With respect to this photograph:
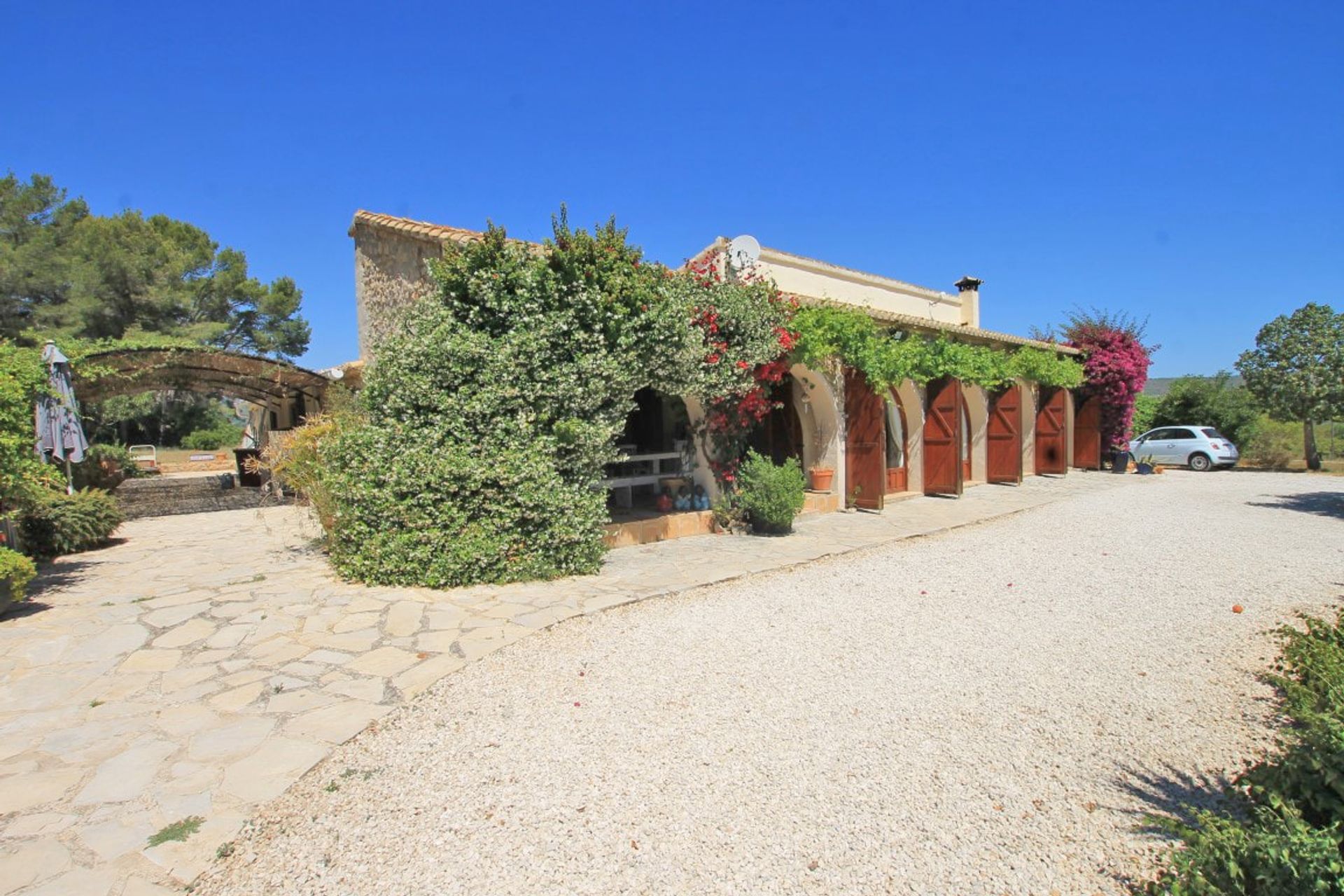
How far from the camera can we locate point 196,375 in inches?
503

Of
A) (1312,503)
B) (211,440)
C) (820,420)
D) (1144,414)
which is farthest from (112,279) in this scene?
(1144,414)

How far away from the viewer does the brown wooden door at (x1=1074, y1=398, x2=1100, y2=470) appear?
60.0 feet

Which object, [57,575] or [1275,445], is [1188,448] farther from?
[57,575]

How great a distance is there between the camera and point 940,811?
2814mm

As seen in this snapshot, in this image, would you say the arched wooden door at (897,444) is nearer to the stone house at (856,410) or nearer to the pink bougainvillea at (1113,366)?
the stone house at (856,410)

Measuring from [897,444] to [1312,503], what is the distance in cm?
714

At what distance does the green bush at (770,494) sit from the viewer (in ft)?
29.5

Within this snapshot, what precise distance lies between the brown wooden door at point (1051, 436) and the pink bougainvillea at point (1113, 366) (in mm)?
1770

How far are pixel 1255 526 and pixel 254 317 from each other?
116 feet

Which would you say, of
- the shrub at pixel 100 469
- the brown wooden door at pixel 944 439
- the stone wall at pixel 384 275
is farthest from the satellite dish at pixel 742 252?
the shrub at pixel 100 469

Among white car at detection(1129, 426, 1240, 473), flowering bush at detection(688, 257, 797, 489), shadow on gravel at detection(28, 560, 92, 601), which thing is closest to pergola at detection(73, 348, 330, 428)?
shadow on gravel at detection(28, 560, 92, 601)

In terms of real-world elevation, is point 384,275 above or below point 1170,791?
above

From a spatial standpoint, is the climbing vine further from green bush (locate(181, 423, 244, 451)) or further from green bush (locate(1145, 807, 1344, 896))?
green bush (locate(181, 423, 244, 451))

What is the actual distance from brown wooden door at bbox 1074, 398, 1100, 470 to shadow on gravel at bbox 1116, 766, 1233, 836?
1785 cm
